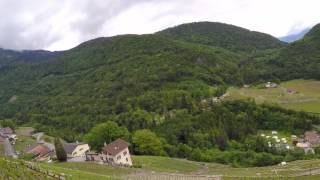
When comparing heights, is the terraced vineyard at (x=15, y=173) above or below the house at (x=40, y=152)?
above

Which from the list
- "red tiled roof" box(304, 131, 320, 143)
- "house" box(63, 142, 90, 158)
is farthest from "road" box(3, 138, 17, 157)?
"red tiled roof" box(304, 131, 320, 143)

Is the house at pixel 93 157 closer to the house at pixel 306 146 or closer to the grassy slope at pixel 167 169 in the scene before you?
the grassy slope at pixel 167 169

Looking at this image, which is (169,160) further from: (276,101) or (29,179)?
(276,101)

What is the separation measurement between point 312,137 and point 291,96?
44.4 metres

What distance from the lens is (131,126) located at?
6304 inches

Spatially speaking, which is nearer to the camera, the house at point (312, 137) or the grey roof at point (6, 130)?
the house at point (312, 137)

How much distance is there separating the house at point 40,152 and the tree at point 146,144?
2070 cm

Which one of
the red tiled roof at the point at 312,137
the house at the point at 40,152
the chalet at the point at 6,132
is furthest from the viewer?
the chalet at the point at 6,132

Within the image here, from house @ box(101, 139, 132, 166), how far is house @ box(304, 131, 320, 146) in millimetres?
57662

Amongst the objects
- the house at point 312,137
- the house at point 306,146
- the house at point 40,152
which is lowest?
the house at point 306,146

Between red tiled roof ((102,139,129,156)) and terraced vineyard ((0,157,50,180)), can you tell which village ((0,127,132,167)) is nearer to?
red tiled roof ((102,139,129,156))

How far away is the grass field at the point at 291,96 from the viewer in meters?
168

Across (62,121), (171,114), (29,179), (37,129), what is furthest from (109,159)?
(62,121)

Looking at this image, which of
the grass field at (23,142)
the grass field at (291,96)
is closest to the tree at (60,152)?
the grass field at (23,142)
